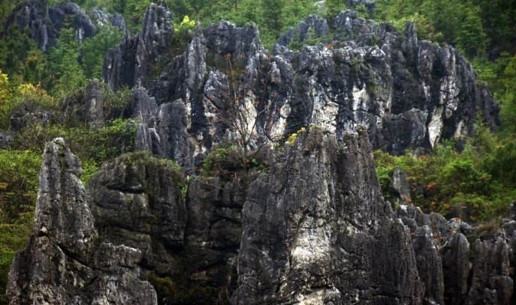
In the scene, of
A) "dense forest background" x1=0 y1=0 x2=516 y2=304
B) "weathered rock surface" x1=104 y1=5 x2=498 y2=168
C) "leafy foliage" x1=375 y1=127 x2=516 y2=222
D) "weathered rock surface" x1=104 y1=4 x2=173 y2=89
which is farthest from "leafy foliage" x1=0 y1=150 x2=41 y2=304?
"weathered rock surface" x1=104 y1=4 x2=173 y2=89

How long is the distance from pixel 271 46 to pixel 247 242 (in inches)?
1631

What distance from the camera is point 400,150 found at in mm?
51719

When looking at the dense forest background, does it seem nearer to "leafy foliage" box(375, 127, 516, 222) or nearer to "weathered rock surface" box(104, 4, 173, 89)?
"leafy foliage" box(375, 127, 516, 222)

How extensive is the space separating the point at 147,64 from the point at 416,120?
14.3 m

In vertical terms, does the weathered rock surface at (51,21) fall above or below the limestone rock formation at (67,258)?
above

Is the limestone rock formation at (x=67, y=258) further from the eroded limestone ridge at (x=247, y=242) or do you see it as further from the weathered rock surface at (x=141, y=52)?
the weathered rock surface at (x=141, y=52)

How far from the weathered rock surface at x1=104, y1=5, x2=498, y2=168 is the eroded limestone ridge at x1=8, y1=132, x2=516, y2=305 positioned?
19392 mm

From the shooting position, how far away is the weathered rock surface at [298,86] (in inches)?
1961

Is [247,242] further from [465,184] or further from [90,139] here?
[90,139]

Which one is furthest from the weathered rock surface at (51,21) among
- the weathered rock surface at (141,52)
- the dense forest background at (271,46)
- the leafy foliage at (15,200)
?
the leafy foliage at (15,200)

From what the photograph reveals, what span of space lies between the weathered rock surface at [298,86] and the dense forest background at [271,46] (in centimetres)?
174

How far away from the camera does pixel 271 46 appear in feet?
212

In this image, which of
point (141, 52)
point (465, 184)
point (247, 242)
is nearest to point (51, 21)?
point (141, 52)

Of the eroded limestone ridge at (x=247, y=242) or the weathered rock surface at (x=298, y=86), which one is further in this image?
the weathered rock surface at (x=298, y=86)
